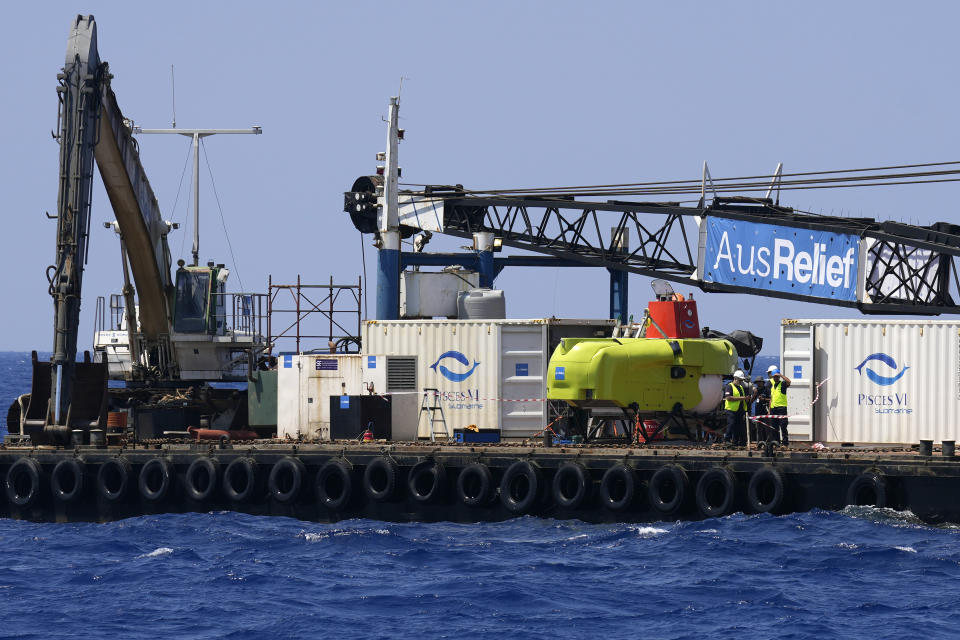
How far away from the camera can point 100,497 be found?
34.2 metres

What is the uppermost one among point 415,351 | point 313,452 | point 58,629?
point 415,351

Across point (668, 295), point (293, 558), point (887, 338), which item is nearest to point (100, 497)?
point (293, 558)

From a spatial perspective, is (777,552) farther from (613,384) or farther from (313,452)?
(313,452)

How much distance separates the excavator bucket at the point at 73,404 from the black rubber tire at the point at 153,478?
2824 mm

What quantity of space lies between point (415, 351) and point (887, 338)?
11520 millimetres

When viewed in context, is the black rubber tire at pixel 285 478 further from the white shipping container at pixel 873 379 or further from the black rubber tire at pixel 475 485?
the white shipping container at pixel 873 379

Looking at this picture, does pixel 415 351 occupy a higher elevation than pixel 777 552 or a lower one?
higher

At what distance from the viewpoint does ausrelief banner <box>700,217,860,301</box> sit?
34812mm

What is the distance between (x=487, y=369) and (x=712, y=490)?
772 centimetres

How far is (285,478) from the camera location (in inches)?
1284

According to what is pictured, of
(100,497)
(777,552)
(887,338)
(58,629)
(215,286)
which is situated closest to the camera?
(58,629)

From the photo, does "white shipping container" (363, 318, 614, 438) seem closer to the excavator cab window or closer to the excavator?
the excavator

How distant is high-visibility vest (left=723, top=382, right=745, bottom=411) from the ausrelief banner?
5.16 metres

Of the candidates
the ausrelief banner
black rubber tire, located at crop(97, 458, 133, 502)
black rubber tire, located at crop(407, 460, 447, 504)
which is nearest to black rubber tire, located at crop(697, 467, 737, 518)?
black rubber tire, located at crop(407, 460, 447, 504)
